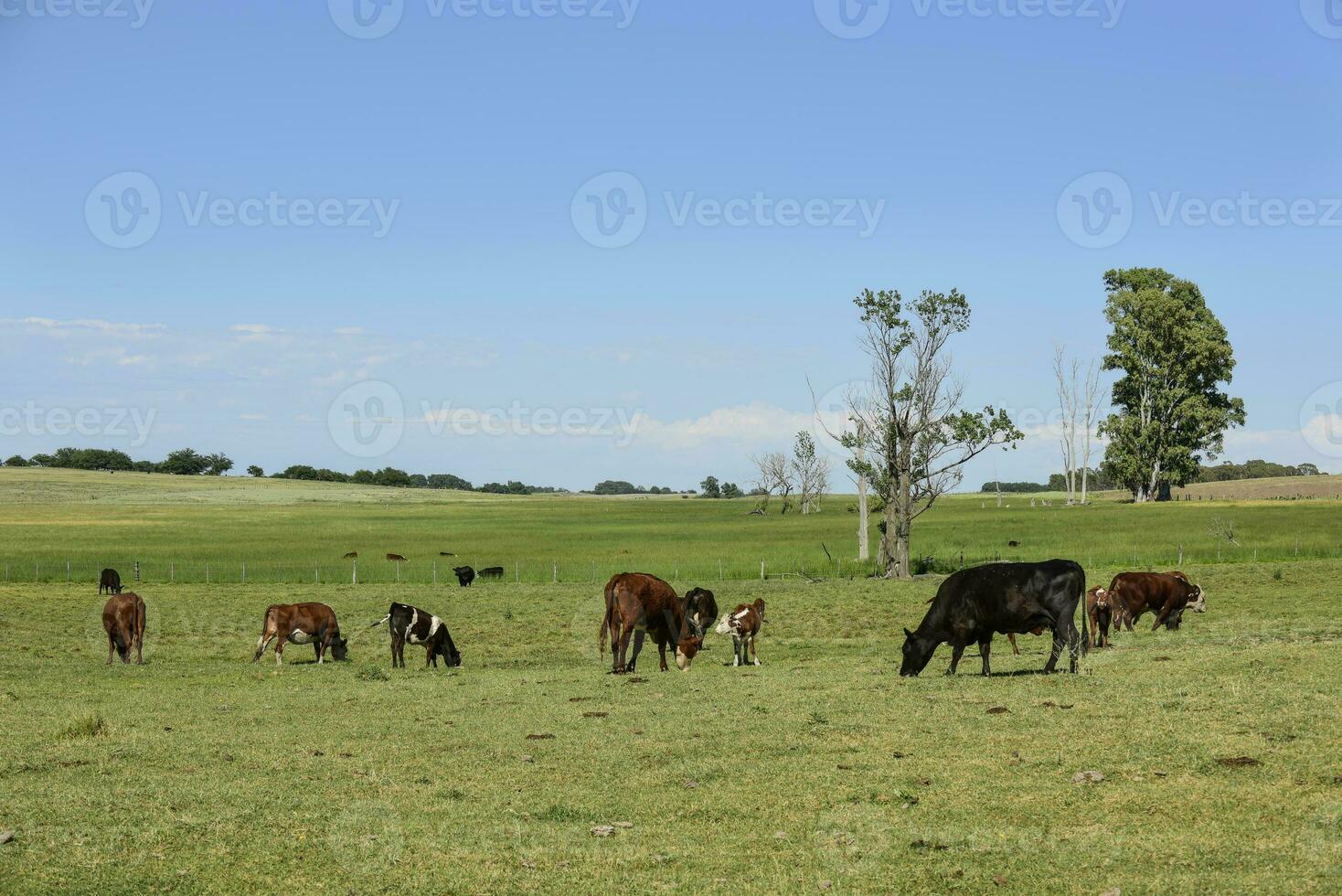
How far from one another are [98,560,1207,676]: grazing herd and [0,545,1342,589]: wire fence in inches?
1013

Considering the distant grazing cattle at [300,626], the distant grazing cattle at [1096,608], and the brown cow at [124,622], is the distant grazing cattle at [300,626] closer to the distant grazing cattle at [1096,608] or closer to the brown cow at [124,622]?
the brown cow at [124,622]

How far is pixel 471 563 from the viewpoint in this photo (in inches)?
2849

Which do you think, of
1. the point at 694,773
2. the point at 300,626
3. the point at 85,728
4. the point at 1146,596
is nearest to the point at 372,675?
the point at 300,626

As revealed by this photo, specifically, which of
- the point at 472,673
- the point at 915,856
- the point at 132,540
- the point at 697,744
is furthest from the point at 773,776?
the point at 132,540

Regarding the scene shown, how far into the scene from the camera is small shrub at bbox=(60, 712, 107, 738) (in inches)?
590

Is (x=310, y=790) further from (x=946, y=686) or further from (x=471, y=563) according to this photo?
(x=471, y=563)

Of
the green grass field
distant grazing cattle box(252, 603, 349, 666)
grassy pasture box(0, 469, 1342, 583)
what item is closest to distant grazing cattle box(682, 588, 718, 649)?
the green grass field

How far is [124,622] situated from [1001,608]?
800 inches

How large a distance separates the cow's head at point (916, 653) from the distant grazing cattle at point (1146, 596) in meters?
11.0

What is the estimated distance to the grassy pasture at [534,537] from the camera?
61781 mm

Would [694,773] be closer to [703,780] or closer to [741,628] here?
[703,780]

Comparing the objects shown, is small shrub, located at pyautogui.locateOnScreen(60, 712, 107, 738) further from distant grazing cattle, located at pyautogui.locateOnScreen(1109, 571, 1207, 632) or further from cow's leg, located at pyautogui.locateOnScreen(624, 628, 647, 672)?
distant grazing cattle, located at pyautogui.locateOnScreen(1109, 571, 1207, 632)

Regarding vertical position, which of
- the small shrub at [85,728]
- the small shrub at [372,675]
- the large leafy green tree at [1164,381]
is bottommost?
the small shrub at [372,675]

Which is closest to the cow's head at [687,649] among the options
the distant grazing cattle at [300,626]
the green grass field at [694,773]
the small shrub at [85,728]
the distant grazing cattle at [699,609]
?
the green grass field at [694,773]
